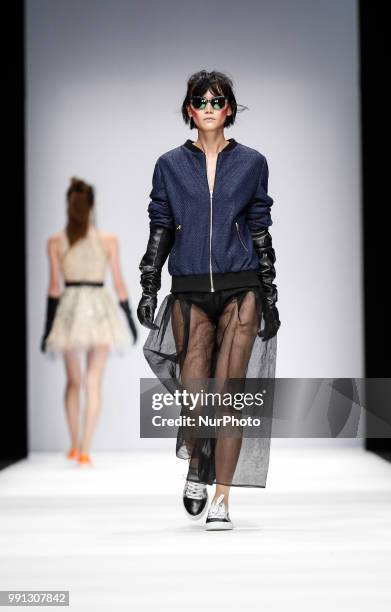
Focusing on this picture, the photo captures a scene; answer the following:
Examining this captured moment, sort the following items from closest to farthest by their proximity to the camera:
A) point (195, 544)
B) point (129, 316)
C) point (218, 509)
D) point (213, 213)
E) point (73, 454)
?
point (195, 544) → point (213, 213) → point (218, 509) → point (129, 316) → point (73, 454)

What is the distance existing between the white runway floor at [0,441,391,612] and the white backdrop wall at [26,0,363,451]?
178 centimetres

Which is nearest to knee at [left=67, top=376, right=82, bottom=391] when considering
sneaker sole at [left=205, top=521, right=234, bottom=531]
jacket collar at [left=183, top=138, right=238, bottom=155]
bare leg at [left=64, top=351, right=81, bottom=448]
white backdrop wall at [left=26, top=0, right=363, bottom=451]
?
bare leg at [left=64, top=351, right=81, bottom=448]

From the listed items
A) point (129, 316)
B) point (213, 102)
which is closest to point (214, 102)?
point (213, 102)

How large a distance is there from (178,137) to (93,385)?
1917 mm

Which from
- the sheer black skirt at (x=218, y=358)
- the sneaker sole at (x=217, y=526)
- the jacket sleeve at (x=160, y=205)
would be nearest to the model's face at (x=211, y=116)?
the jacket sleeve at (x=160, y=205)

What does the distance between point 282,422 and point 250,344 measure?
3494mm

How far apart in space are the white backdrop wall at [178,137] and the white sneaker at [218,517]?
12.5ft

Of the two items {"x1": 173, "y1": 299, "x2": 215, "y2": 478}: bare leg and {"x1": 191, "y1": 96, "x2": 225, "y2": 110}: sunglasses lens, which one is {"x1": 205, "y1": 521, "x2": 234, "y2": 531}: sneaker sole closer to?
{"x1": 173, "y1": 299, "x2": 215, "y2": 478}: bare leg

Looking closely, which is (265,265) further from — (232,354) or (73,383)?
(73,383)

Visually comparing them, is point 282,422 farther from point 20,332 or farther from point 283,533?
point 283,533

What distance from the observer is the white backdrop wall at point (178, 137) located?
7445mm

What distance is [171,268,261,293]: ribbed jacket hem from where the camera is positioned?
3.55 meters

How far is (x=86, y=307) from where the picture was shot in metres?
6.23

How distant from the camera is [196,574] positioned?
284 cm
